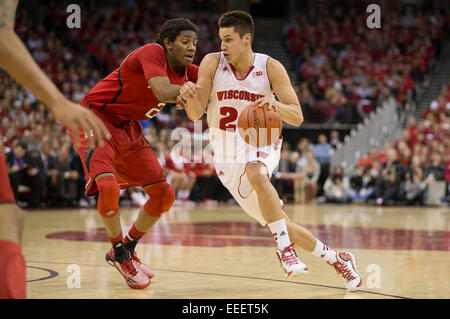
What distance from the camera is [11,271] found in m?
2.80

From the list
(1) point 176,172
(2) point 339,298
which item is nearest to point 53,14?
(1) point 176,172

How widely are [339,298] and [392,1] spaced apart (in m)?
24.0

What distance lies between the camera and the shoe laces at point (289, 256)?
4.83 m

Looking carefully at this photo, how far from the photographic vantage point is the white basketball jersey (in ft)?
17.7

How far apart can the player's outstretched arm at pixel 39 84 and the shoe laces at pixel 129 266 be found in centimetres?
278

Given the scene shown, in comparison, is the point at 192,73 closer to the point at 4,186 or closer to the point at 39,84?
the point at 4,186

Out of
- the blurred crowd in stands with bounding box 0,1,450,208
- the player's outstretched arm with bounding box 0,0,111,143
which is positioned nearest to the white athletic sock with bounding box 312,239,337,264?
the player's outstretched arm with bounding box 0,0,111,143

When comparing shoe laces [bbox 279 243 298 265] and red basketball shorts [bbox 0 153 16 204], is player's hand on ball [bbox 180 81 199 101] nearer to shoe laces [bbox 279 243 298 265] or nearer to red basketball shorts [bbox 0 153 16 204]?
shoe laces [bbox 279 243 298 265]

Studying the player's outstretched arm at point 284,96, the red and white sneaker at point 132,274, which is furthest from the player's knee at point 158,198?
the player's outstretched arm at point 284,96

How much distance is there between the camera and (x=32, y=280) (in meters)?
5.38

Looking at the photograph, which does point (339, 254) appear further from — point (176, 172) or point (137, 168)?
point (176, 172)

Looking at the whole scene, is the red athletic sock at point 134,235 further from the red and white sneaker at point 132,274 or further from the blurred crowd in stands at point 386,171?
the blurred crowd in stands at point 386,171

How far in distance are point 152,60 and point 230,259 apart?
2528 mm

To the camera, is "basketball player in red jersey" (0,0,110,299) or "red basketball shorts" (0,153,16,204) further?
"red basketball shorts" (0,153,16,204)
